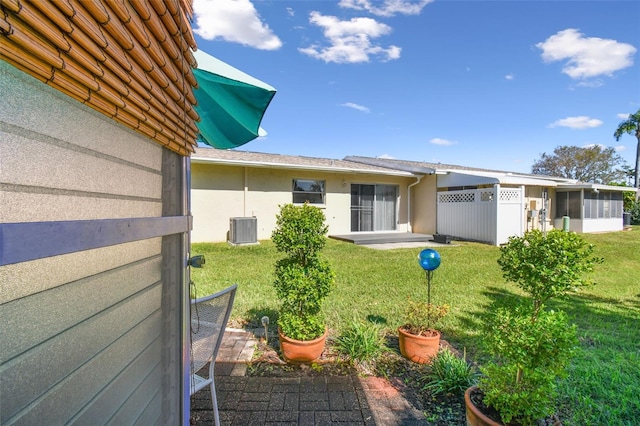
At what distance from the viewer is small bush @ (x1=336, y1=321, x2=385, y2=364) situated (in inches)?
130

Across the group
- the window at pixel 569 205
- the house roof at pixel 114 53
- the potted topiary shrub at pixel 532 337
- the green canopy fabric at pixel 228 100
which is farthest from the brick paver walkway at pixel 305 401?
the window at pixel 569 205

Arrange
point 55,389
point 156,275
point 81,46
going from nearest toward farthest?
point 81,46, point 55,389, point 156,275

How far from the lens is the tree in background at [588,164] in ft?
108

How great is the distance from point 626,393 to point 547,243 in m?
1.81

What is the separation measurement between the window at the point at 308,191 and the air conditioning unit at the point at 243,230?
87.3 inches

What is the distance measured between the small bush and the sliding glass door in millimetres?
10254

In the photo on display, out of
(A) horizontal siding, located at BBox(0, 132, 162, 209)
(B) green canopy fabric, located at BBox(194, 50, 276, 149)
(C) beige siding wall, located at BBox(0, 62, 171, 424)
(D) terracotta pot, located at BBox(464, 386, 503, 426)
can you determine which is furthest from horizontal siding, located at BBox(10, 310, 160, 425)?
(D) terracotta pot, located at BBox(464, 386, 503, 426)

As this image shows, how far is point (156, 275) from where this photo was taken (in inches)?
58.7

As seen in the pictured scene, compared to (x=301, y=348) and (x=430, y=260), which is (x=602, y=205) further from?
(x=301, y=348)

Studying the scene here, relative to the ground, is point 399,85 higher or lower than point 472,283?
higher

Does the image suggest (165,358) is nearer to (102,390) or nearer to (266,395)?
(102,390)

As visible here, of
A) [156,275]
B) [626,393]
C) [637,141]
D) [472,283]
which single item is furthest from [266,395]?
[637,141]

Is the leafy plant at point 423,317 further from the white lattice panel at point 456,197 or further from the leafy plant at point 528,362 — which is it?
the white lattice panel at point 456,197

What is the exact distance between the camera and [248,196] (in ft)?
38.2
